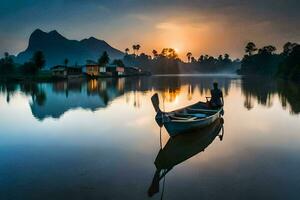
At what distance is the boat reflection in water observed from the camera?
34.6ft

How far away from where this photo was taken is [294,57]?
80.7m

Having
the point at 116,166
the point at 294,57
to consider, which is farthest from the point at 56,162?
the point at 294,57

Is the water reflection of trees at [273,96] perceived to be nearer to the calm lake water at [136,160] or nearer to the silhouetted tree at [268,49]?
the calm lake water at [136,160]

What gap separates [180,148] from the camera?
13.6 meters

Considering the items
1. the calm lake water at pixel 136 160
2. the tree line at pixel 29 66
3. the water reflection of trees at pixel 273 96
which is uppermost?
the tree line at pixel 29 66

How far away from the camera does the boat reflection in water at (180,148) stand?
415 inches

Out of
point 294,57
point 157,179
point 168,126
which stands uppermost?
point 294,57

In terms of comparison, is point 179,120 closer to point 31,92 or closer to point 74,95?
point 74,95

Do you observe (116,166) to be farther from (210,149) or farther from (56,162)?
(210,149)

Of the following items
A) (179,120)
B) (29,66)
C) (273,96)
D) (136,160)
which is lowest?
(136,160)

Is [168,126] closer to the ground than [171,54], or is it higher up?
closer to the ground

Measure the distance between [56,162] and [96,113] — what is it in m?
12.4

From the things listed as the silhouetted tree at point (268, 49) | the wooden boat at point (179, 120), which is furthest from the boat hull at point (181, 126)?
the silhouetted tree at point (268, 49)

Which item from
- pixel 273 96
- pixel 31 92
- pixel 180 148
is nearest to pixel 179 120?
pixel 180 148
